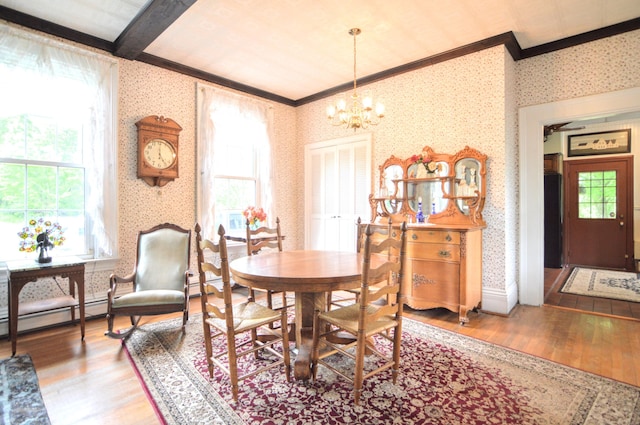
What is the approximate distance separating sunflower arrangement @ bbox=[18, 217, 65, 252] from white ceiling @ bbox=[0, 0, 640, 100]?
196 centimetres

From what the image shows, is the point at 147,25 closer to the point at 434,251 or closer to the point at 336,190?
the point at 336,190

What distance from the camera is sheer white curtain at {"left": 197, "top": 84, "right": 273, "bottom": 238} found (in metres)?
4.33

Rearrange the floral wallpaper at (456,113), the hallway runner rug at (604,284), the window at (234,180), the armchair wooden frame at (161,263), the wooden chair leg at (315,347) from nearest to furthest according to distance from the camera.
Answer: the wooden chair leg at (315,347) → the armchair wooden frame at (161,263) → the floral wallpaper at (456,113) → the hallway runner rug at (604,284) → the window at (234,180)

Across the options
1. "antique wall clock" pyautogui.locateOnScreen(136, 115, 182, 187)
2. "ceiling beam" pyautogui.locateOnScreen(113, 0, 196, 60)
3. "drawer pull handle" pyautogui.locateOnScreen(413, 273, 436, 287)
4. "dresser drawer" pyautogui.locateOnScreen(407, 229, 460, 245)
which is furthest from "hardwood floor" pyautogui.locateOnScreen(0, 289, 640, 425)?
"ceiling beam" pyautogui.locateOnScreen(113, 0, 196, 60)

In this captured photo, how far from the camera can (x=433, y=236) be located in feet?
11.4

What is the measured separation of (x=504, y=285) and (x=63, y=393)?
3.99 meters

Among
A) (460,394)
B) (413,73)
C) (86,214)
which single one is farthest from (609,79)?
(86,214)

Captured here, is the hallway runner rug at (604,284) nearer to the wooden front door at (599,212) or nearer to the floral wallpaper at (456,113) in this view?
the wooden front door at (599,212)

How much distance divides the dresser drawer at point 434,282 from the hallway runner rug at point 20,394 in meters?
3.16

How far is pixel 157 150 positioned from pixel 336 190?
2.57m

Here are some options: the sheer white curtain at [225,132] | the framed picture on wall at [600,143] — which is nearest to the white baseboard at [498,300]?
the sheer white curtain at [225,132]

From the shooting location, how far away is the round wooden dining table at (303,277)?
2.03 metres

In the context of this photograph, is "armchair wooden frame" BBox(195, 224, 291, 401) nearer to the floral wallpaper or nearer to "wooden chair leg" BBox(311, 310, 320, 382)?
"wooden chair leg" BBox(311, 310, 320, 382)

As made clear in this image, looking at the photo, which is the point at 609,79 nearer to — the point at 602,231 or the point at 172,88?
the point at 602,231
